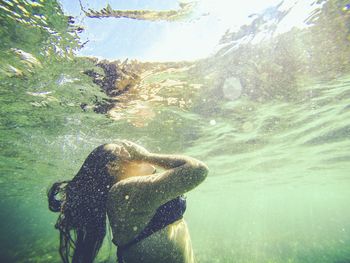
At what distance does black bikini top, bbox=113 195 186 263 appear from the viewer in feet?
10.5

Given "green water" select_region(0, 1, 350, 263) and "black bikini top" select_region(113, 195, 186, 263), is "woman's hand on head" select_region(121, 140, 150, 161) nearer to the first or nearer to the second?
"black bikini top" select_region(113, 195, 186, 263)

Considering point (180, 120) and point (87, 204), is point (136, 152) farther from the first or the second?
point (180, 120)

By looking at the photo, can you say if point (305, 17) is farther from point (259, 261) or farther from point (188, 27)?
point (259, 261)

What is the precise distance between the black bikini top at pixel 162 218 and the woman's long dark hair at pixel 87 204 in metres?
0.61

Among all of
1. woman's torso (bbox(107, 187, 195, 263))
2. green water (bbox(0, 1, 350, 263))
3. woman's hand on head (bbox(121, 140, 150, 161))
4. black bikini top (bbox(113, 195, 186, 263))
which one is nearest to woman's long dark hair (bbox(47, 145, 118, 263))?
woman's hand on head (bbox(121, 140, 150, 161))

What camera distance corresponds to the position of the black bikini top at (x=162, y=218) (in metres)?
3.20

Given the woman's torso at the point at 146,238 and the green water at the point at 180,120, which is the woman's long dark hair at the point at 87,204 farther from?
the green water at the point at 180,120

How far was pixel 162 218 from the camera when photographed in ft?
10.7

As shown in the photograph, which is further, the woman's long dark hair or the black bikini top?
the woman's long dark hair

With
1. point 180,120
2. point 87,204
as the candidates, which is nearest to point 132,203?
point 87,204

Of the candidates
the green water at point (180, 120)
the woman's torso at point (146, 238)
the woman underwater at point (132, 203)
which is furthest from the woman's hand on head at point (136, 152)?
the green water at point (180, 120)

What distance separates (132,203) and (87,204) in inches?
43.8

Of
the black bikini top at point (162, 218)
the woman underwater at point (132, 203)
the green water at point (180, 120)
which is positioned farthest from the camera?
the green water at point (180, 120)

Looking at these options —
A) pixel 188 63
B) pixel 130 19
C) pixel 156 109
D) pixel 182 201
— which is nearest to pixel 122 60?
pixel 130 19
